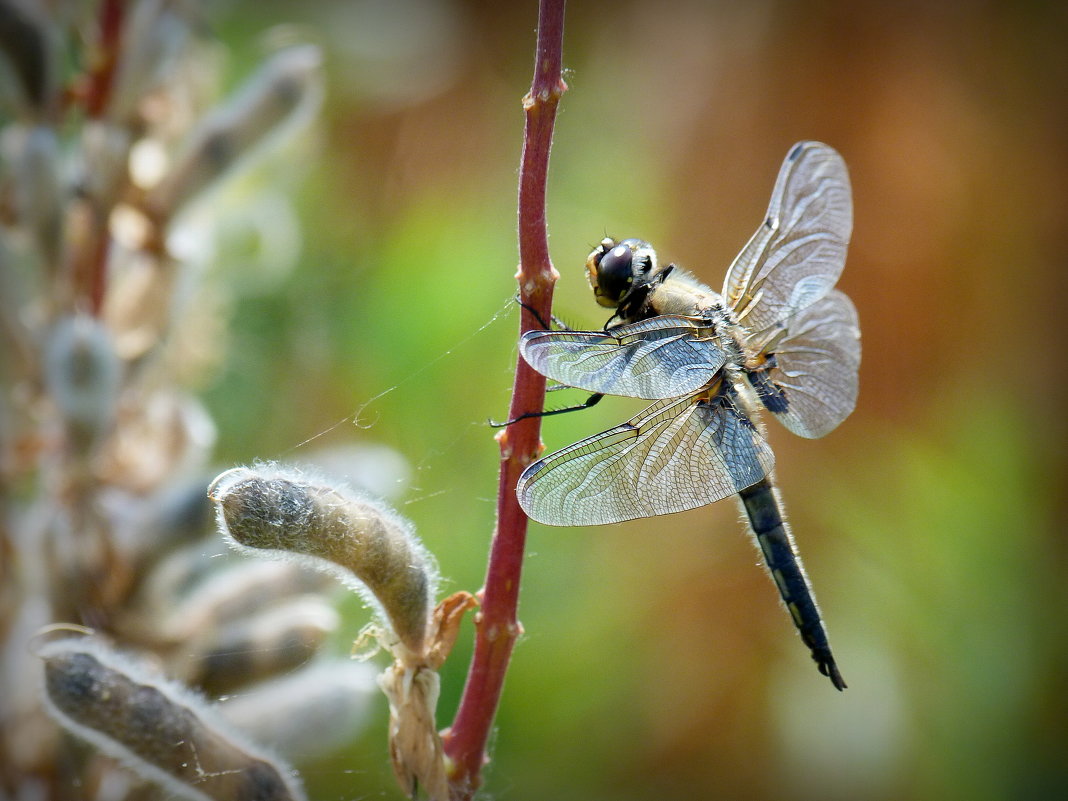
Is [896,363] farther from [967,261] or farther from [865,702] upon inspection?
[865,702]

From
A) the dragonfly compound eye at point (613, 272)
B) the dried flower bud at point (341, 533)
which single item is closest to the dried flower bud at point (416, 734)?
the dried flower bud at point (341, 533)

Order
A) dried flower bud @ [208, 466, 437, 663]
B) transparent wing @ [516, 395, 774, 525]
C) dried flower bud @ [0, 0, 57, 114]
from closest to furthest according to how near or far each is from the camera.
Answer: dried flower bud @ [208, 466, 437, 663], transparent wing @ [516, 395, 774, 525], dried flower bud @ [0, 0, 57, 114]

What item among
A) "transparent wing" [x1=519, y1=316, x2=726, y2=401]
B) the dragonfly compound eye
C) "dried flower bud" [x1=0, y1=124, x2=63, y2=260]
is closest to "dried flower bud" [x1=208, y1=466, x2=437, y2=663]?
"transparent wing" [x1=519, y1=316, x2=726, y2=401]

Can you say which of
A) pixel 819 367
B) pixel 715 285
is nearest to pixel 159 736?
pixel 819 367

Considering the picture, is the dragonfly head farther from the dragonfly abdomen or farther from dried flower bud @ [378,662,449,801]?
dried flower bud @ [378,662,449,801]

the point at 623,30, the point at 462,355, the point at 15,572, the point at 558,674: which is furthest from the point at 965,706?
the point at 623,30

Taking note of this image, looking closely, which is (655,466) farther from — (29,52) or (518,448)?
(29,52)

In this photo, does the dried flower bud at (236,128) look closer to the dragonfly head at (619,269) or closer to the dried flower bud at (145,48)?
the dried flower bud at (145,48)
